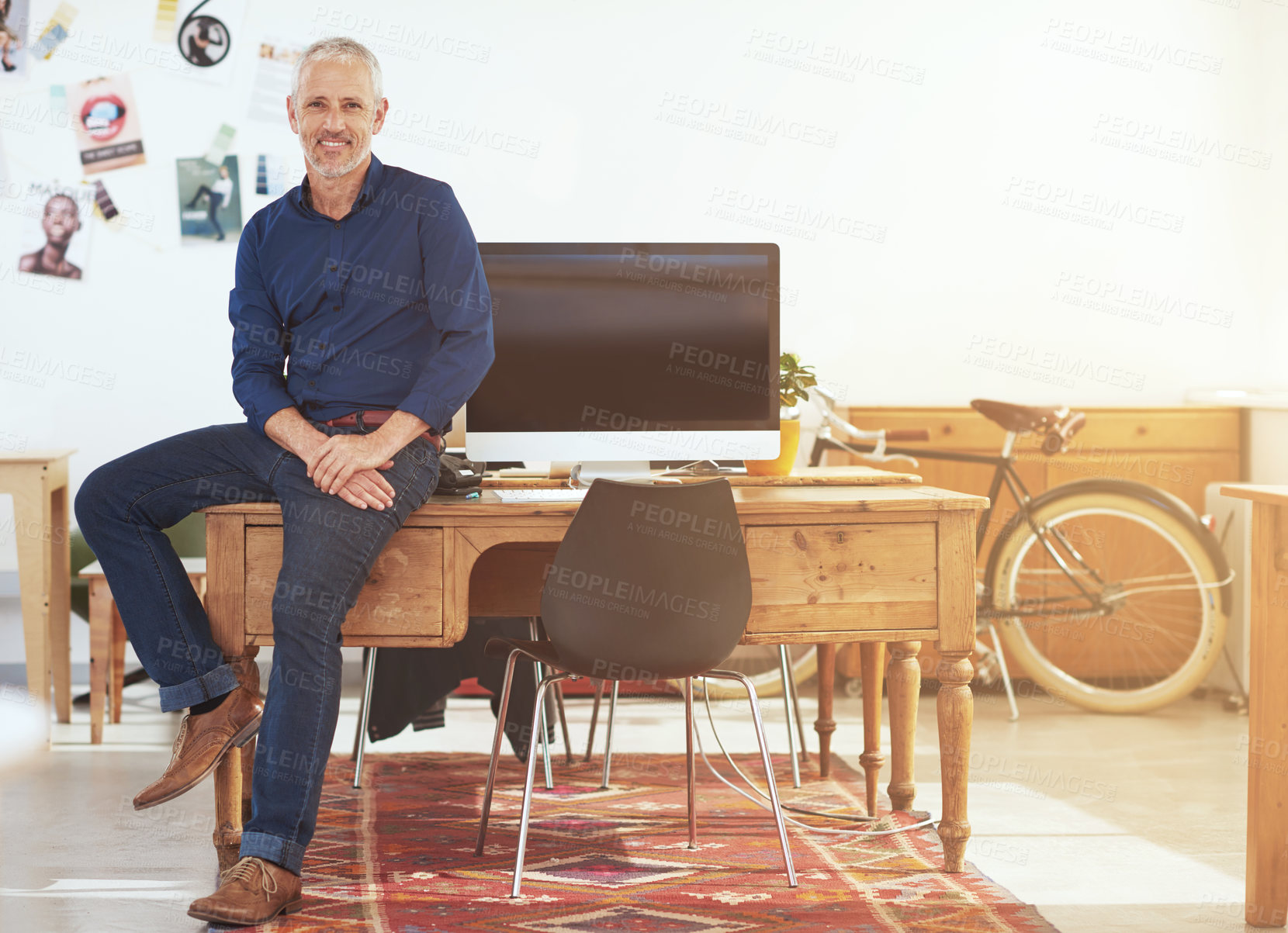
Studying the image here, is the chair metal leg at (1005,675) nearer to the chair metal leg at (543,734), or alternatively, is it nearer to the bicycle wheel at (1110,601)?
the bicycle wheel at (1110,601)

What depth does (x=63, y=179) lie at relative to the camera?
3.79 meters

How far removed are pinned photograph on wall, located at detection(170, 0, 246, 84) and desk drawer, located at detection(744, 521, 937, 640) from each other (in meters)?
2.63

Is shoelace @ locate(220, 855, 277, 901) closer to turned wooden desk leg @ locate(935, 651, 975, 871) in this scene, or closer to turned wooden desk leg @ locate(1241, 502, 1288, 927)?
turned wooden desk leg @ locate(935, 651, 975, 871)

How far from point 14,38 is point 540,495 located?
271cm

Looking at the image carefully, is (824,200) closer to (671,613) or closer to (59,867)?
(671,613)

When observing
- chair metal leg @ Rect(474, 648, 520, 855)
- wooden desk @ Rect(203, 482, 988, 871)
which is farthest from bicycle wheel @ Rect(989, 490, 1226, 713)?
chair metal leg @ Rect(474, 648, 520, 855)

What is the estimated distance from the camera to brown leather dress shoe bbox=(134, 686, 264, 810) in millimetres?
1951

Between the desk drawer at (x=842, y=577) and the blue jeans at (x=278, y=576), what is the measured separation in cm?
63

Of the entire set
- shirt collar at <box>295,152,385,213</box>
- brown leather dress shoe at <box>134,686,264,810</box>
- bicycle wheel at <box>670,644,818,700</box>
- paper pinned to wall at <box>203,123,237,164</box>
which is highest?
paper pinned to wall at <box>203,123,237,164</box>

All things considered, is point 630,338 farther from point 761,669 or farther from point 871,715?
point 761,669

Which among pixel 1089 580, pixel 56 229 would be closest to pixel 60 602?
pixel 56 229

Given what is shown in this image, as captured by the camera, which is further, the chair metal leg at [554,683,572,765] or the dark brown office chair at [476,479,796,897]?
the chair metal leg at [554,683,572,765]

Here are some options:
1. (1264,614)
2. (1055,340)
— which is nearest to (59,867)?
(1264,614)

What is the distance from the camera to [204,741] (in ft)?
6.60
